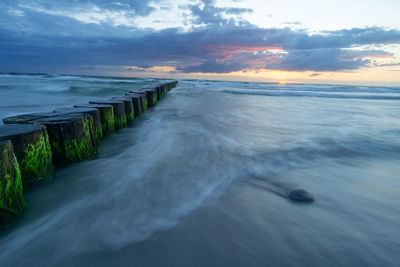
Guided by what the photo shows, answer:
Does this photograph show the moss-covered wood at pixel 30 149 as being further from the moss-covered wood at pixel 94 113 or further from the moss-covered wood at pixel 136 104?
the moss-covered wood at pixel 136 104

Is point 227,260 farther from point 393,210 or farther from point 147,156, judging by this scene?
point 147,156

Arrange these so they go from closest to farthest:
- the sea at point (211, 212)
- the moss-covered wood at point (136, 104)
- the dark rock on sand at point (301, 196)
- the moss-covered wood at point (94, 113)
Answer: the sea at point (211, 212) < the dark rock on sand at point (301, 196) < the moss-covered wood at point (94, 113) < the moss-covered wood at point (136, 104)

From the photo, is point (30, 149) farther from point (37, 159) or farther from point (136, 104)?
point (136, 104)

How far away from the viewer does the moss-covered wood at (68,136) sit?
2.37m

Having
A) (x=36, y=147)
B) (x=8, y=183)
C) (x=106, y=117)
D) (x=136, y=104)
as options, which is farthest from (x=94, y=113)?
(x=136, y=104)

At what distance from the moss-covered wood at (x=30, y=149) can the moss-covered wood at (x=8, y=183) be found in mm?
337

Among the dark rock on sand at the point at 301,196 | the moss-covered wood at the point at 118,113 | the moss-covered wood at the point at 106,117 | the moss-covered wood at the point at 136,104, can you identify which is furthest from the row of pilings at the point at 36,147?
the moss-covered wood at the point at 136,104

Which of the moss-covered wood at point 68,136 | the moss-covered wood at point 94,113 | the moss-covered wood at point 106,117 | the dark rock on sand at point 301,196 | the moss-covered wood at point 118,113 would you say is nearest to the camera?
the dark rock on sand at point 301,196

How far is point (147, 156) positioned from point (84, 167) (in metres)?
0.82

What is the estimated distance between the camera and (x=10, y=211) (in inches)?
60.2

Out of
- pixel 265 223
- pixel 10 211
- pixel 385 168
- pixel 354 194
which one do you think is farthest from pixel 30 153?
pixel 385 168

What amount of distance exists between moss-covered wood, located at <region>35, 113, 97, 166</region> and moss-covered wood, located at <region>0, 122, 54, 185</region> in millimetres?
241

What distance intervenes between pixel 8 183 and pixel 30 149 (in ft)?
1.72

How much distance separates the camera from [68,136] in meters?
2.43
